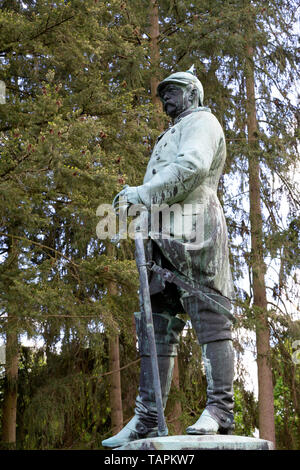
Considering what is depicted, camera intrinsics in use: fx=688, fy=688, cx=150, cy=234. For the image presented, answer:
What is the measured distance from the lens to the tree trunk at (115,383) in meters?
11.4

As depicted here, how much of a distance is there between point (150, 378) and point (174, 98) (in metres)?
1.58

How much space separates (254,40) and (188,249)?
10083 mm

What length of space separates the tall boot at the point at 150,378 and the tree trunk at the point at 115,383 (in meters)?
7.33

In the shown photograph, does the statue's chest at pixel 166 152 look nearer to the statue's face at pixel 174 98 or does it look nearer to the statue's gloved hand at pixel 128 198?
the statue's face at pixel 174 98

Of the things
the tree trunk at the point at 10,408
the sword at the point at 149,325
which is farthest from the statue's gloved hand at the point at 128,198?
the tree trunk at the point at 10,408

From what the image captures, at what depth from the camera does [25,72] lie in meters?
11.9

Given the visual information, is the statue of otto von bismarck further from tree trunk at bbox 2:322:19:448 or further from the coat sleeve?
tree trunk at bbox 2:322:19:448

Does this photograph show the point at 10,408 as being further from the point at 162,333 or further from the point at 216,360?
the point at 216,360

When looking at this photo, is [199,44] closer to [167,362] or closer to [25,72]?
[25,72]

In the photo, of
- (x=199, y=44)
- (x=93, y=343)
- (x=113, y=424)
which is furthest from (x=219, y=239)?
(x=199, y=44)

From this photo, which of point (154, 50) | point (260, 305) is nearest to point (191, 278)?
point (260, 305)

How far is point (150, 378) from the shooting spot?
3.55 m

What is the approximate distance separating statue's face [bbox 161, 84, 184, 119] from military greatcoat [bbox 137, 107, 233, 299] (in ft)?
0.71

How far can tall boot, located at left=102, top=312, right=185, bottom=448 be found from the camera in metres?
3.48
